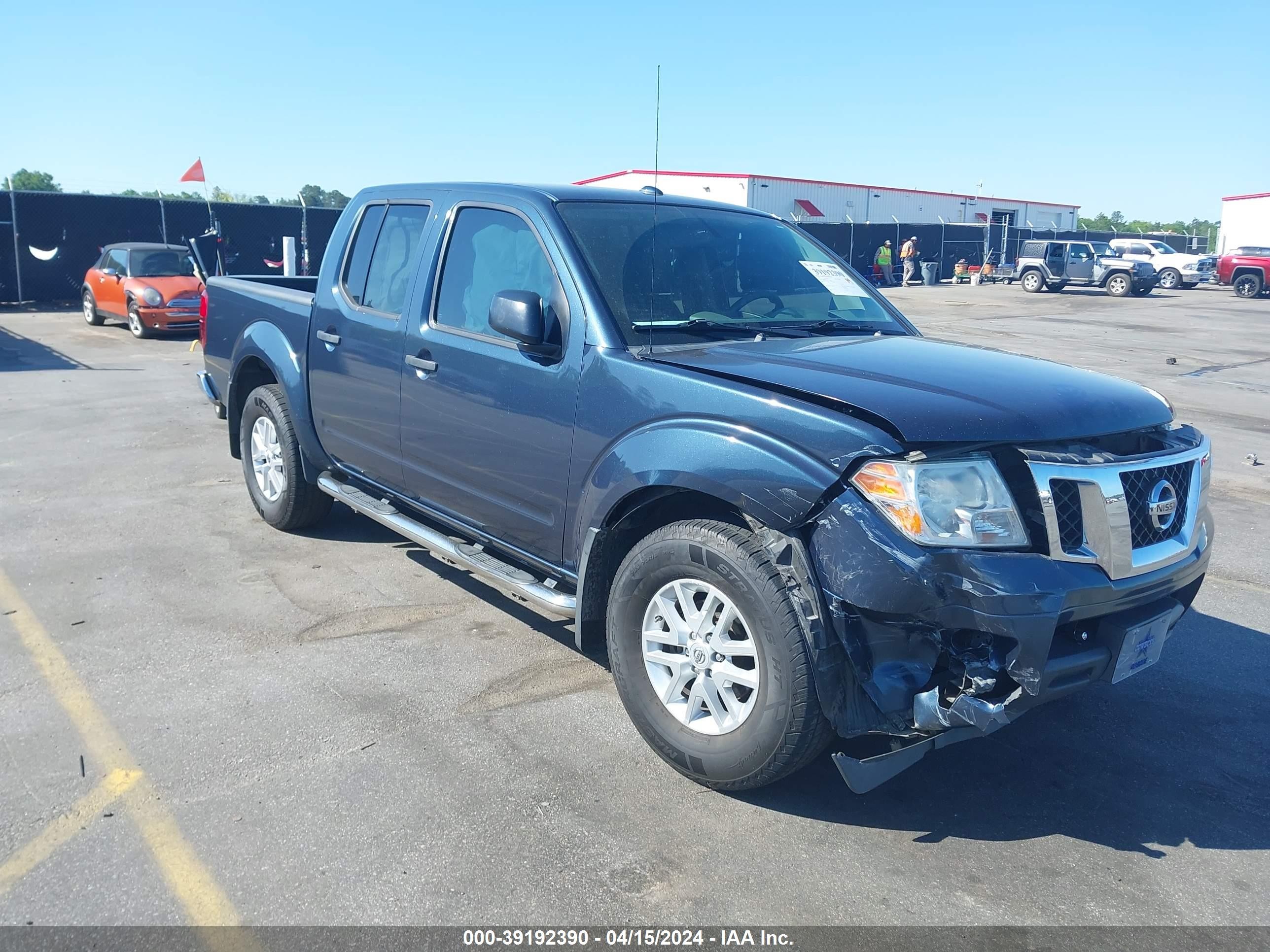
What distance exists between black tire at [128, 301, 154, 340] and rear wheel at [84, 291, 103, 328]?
173 centimetres

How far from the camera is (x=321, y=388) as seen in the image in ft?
18.4

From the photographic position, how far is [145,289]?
17.3 m

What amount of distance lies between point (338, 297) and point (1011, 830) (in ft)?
13.4

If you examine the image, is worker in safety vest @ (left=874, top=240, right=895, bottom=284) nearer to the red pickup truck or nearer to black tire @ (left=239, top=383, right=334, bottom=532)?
the red pickup truck

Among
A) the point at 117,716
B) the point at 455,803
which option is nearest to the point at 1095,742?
the point at 455,803

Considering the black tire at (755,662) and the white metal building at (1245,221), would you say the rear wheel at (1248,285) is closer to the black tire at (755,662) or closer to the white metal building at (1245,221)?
the white metal building at (1245,221)

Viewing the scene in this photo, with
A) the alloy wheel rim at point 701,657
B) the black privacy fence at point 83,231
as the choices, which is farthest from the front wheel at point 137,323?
the alloy wheel rim at point 701,657

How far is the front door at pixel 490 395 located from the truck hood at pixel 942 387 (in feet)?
1.92

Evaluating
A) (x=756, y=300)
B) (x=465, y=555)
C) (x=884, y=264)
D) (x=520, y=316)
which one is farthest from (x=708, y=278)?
(x=884, y=264)

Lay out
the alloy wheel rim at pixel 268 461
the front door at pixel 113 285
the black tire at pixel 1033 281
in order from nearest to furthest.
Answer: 1. the alloy wheel rim at pixel 268 461
2. the front door at pixel 113 285
3. the black tire at pixel 1033 281

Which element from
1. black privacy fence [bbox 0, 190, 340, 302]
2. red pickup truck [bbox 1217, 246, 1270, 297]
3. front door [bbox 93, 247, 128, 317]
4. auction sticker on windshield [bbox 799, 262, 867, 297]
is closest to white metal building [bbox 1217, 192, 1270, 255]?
red pickup truck [bbox 1217, 246, 1270, 297]

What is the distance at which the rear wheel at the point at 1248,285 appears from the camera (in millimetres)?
35531

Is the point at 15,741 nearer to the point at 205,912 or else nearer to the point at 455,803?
the point at 205,912

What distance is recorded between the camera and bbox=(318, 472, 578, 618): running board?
4062 millimetres
